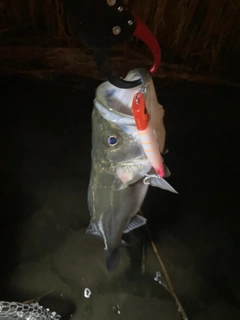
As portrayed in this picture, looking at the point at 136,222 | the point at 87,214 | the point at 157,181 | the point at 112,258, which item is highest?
the point at 157,181

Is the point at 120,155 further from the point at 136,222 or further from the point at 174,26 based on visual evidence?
the point at 174,26

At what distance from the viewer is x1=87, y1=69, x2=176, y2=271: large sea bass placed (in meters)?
0.92

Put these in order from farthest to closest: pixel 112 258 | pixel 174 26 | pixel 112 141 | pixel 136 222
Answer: pixel 174 26 < pixel 112 258 < pixel 136 222 < pixel 112 141

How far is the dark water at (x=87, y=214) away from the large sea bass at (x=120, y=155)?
52 cm

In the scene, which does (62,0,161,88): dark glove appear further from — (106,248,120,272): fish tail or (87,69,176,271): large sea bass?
(106,248,120,272): fish tail

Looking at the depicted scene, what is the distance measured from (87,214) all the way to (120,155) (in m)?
0.82

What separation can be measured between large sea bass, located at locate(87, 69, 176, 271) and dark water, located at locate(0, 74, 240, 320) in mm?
521

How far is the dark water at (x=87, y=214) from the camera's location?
65.5 inches

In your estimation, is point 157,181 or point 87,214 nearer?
point 157,181

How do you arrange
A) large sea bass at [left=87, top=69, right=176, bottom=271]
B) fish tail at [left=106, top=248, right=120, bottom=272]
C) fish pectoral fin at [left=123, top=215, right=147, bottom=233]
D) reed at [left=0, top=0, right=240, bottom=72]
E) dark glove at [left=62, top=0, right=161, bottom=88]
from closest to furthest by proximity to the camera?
dark glove at [left=62, top=0, right=161, bottom=88] → large sea bass at [left=87, top=69, right=176, bottom=271] → fish pectoral fin at [left=123, top=215, right=147, bottom=233] → fish tail at [left=106, top=248, right=120, bottom=272] → reed at [left=0, top=0, right=240, bottom=72]

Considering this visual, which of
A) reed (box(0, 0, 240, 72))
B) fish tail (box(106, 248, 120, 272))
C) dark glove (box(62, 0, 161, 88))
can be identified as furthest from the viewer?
reed (box(0, 0, 240, 72))

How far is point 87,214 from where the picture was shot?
5.84 feet

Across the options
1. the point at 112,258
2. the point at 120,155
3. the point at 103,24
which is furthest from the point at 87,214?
the point at 103,24

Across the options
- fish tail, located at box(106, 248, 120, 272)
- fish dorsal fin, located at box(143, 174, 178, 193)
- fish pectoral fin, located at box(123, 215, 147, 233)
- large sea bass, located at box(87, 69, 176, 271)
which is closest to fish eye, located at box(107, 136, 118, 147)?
large sea bass, located at box(87, 69, 176, 271)
